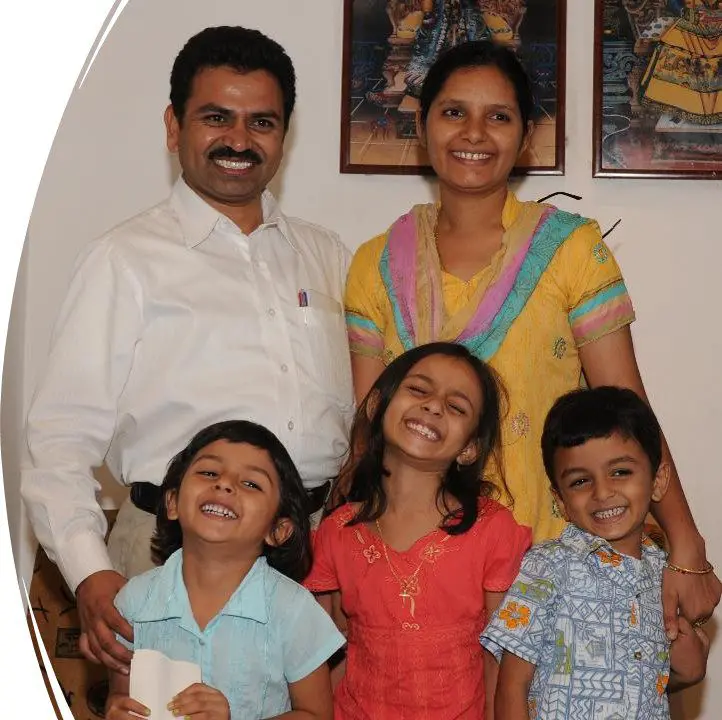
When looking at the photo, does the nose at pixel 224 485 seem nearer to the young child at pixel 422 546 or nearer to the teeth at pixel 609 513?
the young child at pixel 422 546

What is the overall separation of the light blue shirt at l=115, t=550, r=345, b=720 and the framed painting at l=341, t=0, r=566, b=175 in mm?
1435

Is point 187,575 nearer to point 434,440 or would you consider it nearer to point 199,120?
point 434,440

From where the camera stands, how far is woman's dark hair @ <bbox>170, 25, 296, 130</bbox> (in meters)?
2.19

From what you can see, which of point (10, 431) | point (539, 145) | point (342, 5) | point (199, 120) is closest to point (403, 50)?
point (342, 5)

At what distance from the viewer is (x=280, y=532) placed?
1993 mm

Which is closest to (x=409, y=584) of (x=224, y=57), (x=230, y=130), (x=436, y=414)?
(x=436, y=414)

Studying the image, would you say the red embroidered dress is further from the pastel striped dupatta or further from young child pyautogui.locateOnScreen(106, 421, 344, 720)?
the pastel striped dupatta

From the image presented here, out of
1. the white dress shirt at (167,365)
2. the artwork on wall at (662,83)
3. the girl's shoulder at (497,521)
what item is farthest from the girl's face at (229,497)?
the artwork on wall at (662,83)

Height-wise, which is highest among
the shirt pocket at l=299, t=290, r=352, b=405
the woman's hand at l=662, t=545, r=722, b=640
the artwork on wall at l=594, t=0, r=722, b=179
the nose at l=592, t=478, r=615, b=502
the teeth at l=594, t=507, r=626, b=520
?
the artwork on wall at l=594, t=0, r=722, b=179

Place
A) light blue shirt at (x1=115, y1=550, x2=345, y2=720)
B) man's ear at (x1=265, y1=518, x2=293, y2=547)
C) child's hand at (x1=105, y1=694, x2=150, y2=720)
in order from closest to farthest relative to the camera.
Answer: child's hand at (x1=105, y1=694, x2=150, y2=720) → light blue shirt at (x1=115, y1=550, x2=345, y2=720) → man's ear at (x1=265, y1=518, x2=293, y2=547)

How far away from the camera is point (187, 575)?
1.94 meters

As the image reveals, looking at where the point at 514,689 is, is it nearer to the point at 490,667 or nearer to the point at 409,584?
the point at 490,667

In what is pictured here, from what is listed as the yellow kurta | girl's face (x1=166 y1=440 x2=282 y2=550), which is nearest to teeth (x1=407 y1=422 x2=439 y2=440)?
the yellow kurta

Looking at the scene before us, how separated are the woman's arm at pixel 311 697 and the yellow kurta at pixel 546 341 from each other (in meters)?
0.48
